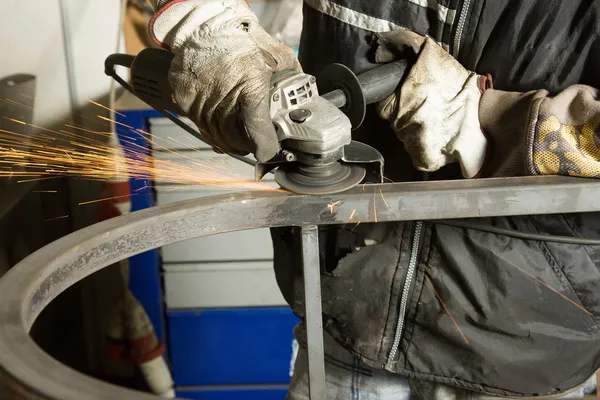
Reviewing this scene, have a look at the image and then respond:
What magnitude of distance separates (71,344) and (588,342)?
173cm

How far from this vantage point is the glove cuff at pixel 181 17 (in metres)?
0.86

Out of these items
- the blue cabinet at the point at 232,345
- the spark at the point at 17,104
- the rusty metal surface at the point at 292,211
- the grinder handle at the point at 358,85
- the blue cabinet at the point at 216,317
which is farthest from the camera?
the blue cabinet at the point at 232,345

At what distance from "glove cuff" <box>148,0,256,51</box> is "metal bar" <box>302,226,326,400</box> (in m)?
0.31

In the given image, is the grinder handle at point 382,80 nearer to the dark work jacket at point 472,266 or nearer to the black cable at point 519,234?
the dark work jacket at point 472,266

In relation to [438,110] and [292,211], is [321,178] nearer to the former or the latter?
[292,211]

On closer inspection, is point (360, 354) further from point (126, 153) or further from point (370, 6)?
point (126, 153)

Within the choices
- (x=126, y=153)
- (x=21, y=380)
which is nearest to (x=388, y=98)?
(x=21, y=380)

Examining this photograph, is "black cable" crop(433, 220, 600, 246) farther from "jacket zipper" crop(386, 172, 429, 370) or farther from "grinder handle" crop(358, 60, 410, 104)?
"grinder handle" crop(358, 60, 410, 104)

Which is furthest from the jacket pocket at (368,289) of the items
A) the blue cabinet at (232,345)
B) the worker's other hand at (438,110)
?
the blue cabinet at (232,345)

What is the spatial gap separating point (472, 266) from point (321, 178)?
0.85ft

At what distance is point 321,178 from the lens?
2.76 feet

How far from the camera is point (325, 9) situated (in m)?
0.98

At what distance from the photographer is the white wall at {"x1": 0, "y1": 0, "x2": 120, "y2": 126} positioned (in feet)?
5.24

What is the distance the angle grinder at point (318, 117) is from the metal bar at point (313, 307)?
8 centimetres
